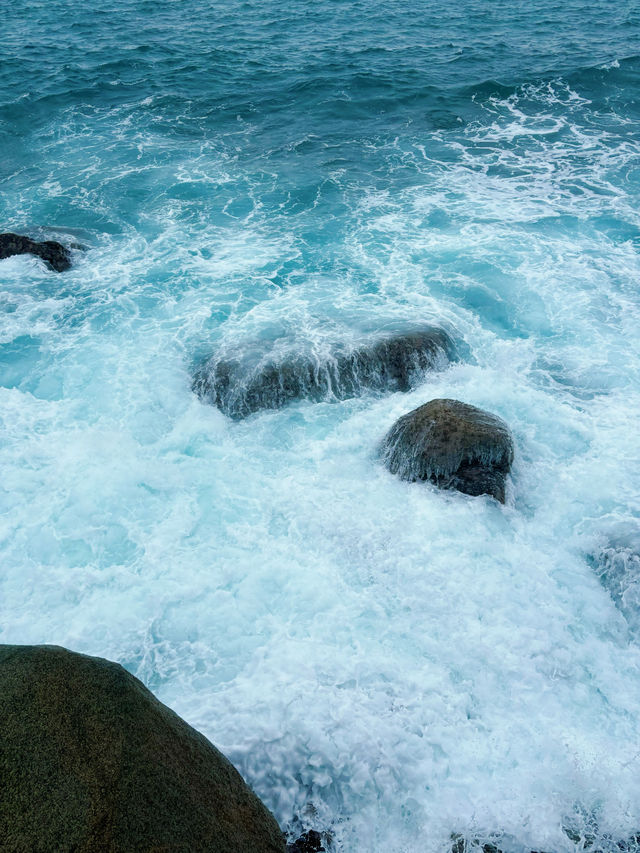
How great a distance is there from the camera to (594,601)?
13.4 m

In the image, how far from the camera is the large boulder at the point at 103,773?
282 inches

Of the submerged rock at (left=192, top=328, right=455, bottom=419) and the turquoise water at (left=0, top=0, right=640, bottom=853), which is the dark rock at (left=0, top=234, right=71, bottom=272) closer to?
the turquoise water at (left=0, top=0, right=640, bottom=853)

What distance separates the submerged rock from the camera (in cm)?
1844

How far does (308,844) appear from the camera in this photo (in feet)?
32.6

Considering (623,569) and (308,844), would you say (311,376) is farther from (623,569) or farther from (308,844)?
(308,844)

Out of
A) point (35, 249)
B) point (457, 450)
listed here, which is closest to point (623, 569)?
point (457, 450)

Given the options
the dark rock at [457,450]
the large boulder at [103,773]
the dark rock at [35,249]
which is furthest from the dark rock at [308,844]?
the dark rock at [35,249]

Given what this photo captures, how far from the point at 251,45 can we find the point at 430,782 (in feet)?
165

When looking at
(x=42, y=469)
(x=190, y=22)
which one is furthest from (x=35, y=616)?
(x=190, y=22)

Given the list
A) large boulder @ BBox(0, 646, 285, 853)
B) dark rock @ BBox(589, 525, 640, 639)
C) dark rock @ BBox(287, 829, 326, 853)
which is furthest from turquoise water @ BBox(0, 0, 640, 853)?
large boulder @ BBox(0, 646, 285, 853)

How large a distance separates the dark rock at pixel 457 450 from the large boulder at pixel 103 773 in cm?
870

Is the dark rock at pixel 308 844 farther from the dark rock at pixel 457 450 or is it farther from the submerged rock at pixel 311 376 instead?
the submerged rock at pixel 311 376

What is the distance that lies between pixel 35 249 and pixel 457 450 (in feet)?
62.2

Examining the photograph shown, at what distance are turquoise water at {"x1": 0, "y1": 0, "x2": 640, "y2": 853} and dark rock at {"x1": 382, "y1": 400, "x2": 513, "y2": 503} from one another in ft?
1.82
